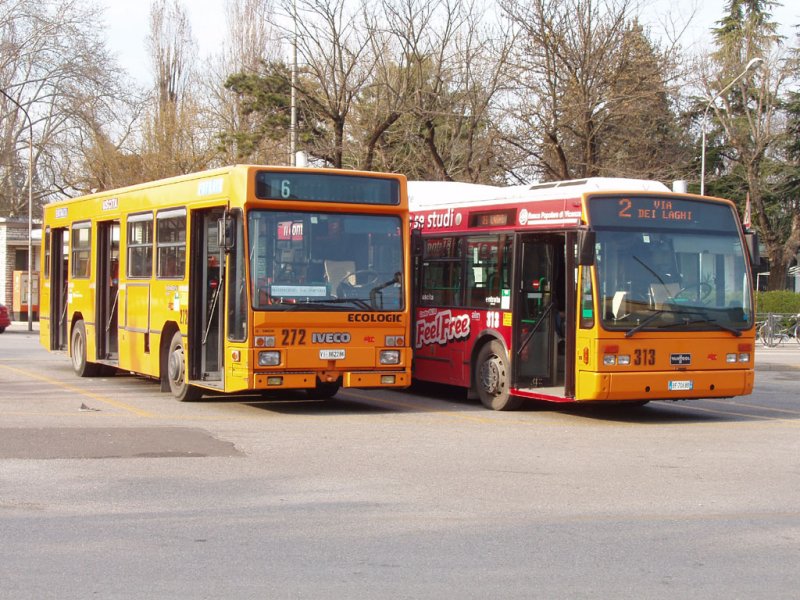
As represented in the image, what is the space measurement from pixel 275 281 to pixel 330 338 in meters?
0.99

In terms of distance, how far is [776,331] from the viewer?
37.9 meters

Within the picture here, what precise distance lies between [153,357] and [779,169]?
137ft

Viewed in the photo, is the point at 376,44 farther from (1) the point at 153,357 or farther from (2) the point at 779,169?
(2) the point at 779,169

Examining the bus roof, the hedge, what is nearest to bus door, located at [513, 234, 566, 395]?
the bus roof

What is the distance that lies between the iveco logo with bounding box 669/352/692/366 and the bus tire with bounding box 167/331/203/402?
20.2 ft

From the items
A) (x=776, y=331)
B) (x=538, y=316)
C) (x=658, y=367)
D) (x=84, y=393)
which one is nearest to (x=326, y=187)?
A: (x=538, y=316)

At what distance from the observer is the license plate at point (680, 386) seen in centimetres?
1420

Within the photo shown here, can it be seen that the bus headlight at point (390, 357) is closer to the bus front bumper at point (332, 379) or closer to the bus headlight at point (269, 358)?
the bus front bumper at point (332, 379)

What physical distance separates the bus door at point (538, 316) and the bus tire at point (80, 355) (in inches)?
312

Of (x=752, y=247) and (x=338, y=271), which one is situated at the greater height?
(x=752, y=247)

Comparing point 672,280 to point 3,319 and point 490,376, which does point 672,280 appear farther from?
point 3,319

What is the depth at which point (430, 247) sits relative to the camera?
17.7 m

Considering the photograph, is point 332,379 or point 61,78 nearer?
point 332,379

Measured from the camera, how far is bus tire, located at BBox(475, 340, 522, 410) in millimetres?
15570
